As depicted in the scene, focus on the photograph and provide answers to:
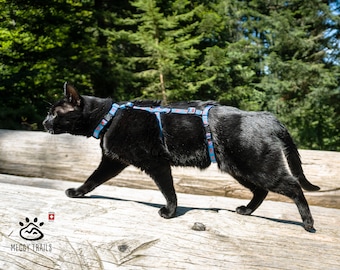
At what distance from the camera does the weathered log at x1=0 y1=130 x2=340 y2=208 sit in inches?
142

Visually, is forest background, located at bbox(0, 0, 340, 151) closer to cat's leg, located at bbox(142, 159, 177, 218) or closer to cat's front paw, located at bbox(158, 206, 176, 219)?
cat's leg, located at bbox(142, 159, 177, 218)

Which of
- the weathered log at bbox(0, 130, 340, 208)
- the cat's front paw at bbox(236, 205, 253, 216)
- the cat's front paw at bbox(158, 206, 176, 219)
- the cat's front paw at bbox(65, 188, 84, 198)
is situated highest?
the cat's front paw at bbox(158, 206, 176, 219)

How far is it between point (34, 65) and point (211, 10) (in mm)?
7947

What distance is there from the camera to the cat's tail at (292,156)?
7.72ft

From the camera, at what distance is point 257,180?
226cm

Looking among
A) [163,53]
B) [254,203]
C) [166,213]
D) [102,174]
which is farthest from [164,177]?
[163,53]

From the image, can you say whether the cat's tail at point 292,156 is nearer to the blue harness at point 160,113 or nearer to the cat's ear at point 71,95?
the blue harness at point 160,113

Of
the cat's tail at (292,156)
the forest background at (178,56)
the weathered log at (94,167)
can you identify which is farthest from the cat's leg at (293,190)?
the forest background at (178,56)

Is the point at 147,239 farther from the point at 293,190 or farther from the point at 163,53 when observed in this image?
the point at 163,53

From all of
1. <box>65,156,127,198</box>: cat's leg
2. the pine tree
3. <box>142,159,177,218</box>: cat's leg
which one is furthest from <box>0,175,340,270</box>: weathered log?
the pine tree

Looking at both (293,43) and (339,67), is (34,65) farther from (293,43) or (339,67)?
(339,67)

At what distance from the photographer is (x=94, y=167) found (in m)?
4.09

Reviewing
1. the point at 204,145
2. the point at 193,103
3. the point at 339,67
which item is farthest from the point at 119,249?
the point at 339,67

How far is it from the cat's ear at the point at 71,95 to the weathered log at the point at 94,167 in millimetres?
1572
